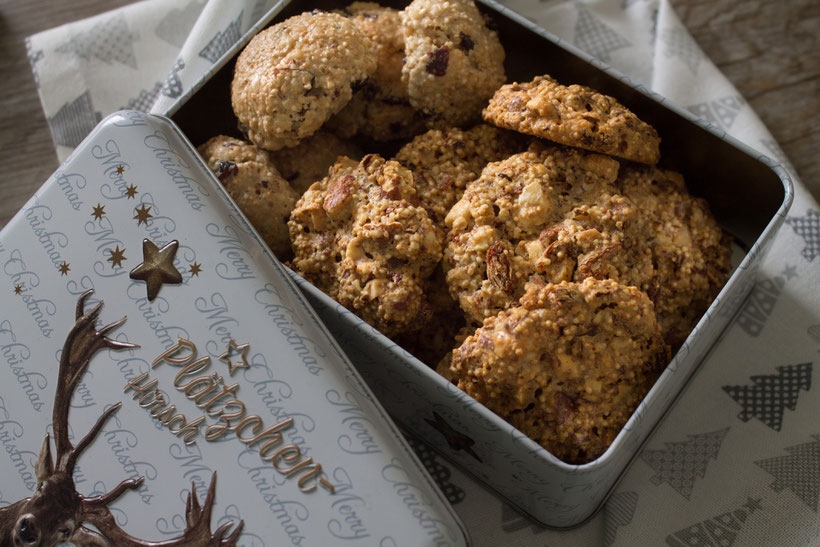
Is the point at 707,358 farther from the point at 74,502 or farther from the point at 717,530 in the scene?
the point at 74,502

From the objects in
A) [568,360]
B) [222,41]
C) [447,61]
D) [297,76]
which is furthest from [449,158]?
[222,41]

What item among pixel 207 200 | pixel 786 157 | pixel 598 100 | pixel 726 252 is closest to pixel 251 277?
pixel 207 200

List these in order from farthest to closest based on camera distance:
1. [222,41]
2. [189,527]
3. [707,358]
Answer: [222,41] → [707,358] → [189,527]

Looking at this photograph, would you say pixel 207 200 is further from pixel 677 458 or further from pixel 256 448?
pixel 677 458

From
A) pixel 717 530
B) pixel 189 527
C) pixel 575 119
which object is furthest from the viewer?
pixel 717 530

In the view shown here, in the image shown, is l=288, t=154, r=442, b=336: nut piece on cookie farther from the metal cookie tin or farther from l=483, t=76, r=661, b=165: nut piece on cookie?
l=483, t=76, r=661, b=165: nut piece on cookie

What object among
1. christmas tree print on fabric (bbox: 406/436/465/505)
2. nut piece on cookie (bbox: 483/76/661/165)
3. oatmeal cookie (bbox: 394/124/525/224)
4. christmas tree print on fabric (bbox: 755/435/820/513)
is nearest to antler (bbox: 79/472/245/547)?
christmas tree print on fabric (bbox: 406/436/465/505)

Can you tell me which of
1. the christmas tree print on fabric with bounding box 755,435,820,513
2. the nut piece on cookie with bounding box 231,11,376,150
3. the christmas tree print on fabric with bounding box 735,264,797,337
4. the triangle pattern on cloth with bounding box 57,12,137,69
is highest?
the nut piece on cookie with bounding box 231,11,376,150
